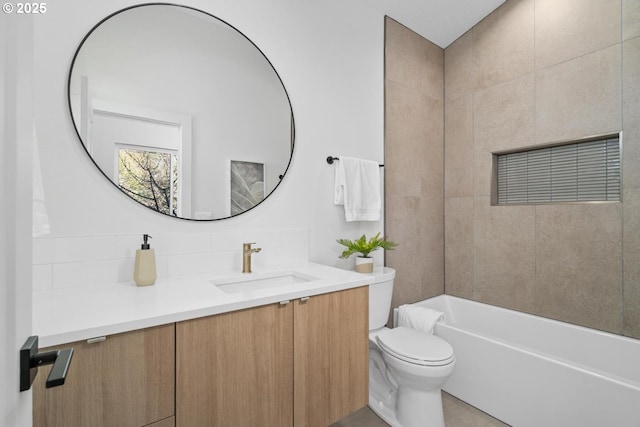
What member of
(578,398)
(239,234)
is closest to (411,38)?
(239,234)

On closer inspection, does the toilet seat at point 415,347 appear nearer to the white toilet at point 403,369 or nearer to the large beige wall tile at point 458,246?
the white toilet at point 403,369

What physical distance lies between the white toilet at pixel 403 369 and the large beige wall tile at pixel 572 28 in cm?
190

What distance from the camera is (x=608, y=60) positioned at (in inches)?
74.6

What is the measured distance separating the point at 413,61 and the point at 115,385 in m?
2.75

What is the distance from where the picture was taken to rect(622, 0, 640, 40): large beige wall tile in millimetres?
1796

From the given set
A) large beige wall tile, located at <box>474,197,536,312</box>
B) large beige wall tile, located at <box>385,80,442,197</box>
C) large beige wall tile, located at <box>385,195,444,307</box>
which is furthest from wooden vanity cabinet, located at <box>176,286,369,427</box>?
large beige wall tile, located at <box>474,197,536,312</box>

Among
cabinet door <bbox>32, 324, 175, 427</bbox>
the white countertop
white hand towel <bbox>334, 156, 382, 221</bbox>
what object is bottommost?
cabinet door <bbox>32, 324, 175, 427</bbox>

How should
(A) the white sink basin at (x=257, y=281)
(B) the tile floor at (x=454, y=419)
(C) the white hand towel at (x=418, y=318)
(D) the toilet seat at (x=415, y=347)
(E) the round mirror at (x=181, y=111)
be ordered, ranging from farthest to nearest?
(C) the white hand towel at (x=418, y=318) < (B) the tile floor at (x=454, y=419) < (D) the toilet seat at (x=415, y=347) < (A) the white sink basin at (x=257, y=281) < (E) the round mirror at (x=181, y=111)

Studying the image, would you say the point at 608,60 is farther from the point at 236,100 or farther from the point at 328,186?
the point at 236,100

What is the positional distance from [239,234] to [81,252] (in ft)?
2.16

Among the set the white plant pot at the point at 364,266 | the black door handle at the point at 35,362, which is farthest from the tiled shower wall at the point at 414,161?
the black door handle at the point at 35,362

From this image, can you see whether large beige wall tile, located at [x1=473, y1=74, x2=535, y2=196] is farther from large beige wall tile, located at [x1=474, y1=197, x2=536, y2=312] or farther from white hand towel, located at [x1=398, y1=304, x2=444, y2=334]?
white hand towel, located at [x1=398, y1=304, x2=444, y2=334]

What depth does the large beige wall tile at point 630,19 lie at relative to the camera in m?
1.80

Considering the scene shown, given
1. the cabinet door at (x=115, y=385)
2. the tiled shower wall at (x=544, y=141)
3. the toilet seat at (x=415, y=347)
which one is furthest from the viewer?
the tiled shower wall at (x=544, y=141)
